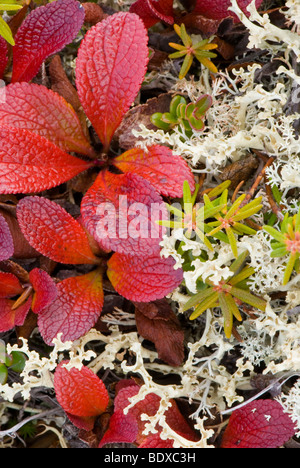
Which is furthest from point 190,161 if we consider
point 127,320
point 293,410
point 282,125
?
point 293,410

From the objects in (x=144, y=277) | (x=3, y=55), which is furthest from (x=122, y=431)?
(x=3, y=55)

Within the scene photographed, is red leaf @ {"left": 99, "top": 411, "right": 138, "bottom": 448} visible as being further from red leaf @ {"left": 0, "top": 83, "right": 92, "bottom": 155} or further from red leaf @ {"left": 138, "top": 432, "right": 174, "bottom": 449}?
red leaf @ {"left": 0, "top": 83, "right": 92, "bottom": 155}

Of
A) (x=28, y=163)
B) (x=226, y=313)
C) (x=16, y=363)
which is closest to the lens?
(x=226, y=313)

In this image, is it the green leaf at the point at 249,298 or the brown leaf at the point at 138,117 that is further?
the brown leaf at the point at 138,117

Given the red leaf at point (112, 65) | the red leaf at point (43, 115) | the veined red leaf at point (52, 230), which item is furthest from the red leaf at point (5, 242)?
the red leaf at point (112, 65)

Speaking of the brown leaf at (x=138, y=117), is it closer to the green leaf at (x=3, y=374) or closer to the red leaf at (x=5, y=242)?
the red leaf at (x=5, y=242)

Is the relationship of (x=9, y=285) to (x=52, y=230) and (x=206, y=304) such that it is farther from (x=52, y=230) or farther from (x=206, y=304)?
(x=206, y=304)
